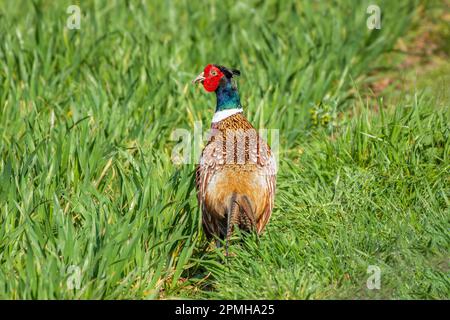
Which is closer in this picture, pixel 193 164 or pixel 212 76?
pixel 212 76

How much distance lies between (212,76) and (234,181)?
0.73 meters

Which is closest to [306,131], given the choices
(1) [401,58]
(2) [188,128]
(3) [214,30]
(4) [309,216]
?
(2) [188,128]

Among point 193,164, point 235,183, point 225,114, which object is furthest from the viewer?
point 193,164

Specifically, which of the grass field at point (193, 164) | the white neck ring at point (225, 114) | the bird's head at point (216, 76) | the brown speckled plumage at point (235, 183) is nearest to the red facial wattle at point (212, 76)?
the bird's head at point (216, 76)

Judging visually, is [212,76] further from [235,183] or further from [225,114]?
[235,183]

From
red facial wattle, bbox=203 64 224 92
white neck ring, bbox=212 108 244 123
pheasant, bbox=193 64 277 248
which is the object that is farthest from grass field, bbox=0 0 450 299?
red facial wattle, bbox=203 64 224 92

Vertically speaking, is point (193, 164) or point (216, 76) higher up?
point (216, 76)

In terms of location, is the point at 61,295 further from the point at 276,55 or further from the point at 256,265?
the point at 276,55

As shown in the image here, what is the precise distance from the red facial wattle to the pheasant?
24 cm

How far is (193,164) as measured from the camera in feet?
16.3

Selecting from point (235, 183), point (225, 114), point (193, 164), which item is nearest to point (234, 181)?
point (235, 183)

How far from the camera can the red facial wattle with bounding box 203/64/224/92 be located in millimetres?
4746

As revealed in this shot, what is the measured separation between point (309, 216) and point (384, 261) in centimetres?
61

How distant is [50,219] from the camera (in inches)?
169
